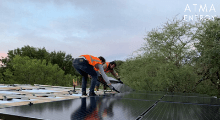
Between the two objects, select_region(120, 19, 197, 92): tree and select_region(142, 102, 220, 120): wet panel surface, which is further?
select_region(120, 19, 197, 92): tree

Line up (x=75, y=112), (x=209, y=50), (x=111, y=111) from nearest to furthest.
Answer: (x=75, y=112) → (x=111, y=111) → (x=209, y=50)

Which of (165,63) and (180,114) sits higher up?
(165,63)

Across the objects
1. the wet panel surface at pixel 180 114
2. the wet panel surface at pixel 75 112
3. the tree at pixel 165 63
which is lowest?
the wet panel surface at pixel 180 114

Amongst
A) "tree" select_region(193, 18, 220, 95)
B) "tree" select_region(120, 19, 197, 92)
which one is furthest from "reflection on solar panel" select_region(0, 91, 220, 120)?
"tree" select_region(193, 18, 220, 95)

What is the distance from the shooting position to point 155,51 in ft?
38.2

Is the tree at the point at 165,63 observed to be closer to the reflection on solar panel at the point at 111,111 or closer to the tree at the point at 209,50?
the tree at the point at 209,50

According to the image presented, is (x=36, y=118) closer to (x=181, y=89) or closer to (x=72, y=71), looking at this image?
(x=181, y=89)

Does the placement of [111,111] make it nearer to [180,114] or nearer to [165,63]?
[180,114]

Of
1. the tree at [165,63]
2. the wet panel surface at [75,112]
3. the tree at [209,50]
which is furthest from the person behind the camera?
the tree at [209,50]

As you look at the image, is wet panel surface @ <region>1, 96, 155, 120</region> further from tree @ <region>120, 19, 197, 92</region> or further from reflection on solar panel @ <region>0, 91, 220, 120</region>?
tree @ <region>120, 19, 197, 92</region>

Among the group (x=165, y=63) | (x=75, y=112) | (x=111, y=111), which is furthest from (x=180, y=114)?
(x=165, y=63)

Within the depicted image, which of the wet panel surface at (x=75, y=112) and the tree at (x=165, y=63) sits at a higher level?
the tree at (x=165, y=63)

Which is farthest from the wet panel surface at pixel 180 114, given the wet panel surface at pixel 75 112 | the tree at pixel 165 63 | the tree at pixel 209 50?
the tree at pixel 209 50

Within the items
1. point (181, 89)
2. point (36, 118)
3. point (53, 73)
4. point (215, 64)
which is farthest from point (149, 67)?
point (53, 73)
